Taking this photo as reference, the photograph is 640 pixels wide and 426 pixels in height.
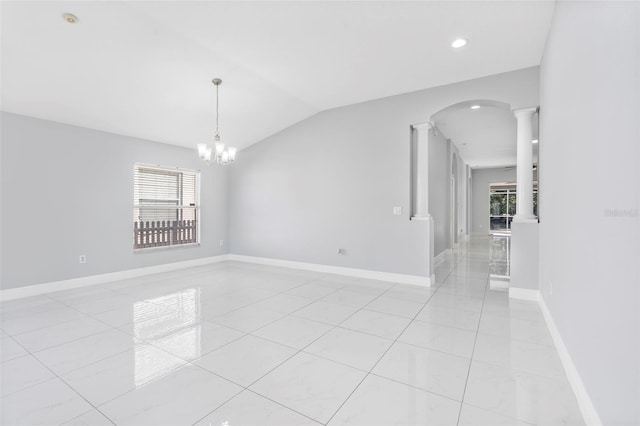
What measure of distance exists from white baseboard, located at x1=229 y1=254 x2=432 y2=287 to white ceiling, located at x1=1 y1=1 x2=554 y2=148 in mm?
2921

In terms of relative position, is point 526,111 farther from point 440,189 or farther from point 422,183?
point 440,189

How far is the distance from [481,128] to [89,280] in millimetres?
8266

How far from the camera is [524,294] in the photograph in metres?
3.70

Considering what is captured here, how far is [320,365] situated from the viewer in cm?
216

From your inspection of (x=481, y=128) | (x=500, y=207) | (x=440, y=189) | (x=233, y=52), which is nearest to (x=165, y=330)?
(x=233, y=52)

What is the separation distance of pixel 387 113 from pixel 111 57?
3.75m

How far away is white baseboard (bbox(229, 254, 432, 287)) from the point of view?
4473mm

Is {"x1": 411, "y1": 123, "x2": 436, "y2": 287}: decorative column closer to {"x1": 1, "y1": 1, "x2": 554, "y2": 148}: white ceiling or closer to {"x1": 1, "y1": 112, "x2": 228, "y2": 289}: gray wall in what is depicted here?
{"x1": 1, "y1": 1, "x2": 554, "y2": 148}: white ceiling

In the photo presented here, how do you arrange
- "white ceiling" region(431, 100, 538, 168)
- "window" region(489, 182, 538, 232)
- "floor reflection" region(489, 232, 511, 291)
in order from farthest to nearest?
"window" region(489, 182, 538, 232) < "white ceiling" region(431, 100, 538, 168) < "floor reflection" region(489, 232, 511, 291)

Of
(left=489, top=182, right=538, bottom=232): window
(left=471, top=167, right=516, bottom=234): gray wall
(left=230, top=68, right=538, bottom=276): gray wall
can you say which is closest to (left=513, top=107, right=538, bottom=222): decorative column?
(left=230, top=68, right=538, bottom=276): gray wall

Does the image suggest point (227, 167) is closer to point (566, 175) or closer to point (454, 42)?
point (454, 42)

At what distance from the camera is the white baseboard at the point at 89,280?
384 cm

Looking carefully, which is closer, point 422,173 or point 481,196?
point 422,173

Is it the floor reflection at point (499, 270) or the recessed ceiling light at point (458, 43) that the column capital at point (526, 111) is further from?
the floor reflection at point (499, 270)
